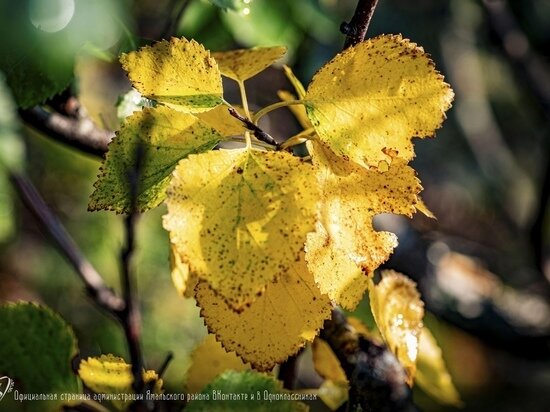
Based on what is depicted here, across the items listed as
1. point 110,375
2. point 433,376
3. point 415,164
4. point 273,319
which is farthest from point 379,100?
point 415,164

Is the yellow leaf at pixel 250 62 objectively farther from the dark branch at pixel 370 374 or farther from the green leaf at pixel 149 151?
the dark branch at pixel 370 374

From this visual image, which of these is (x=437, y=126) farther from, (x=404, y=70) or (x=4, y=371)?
(x=4, y=371)

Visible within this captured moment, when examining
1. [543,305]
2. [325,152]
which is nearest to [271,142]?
[325,152]

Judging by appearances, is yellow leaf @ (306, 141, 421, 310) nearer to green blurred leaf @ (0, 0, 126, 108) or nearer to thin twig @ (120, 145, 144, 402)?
thin twig @ (120, 145, 144, 402)

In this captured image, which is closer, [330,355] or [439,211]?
[330,355]

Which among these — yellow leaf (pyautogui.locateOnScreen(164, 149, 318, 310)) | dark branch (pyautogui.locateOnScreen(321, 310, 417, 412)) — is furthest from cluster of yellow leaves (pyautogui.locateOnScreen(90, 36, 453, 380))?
dark branch (pyautogui.locateOnScreen(321, 310, 417, 412))

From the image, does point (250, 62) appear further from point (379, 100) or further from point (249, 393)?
point (249, 393)

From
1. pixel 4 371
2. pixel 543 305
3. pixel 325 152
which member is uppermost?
pixel 325 152
